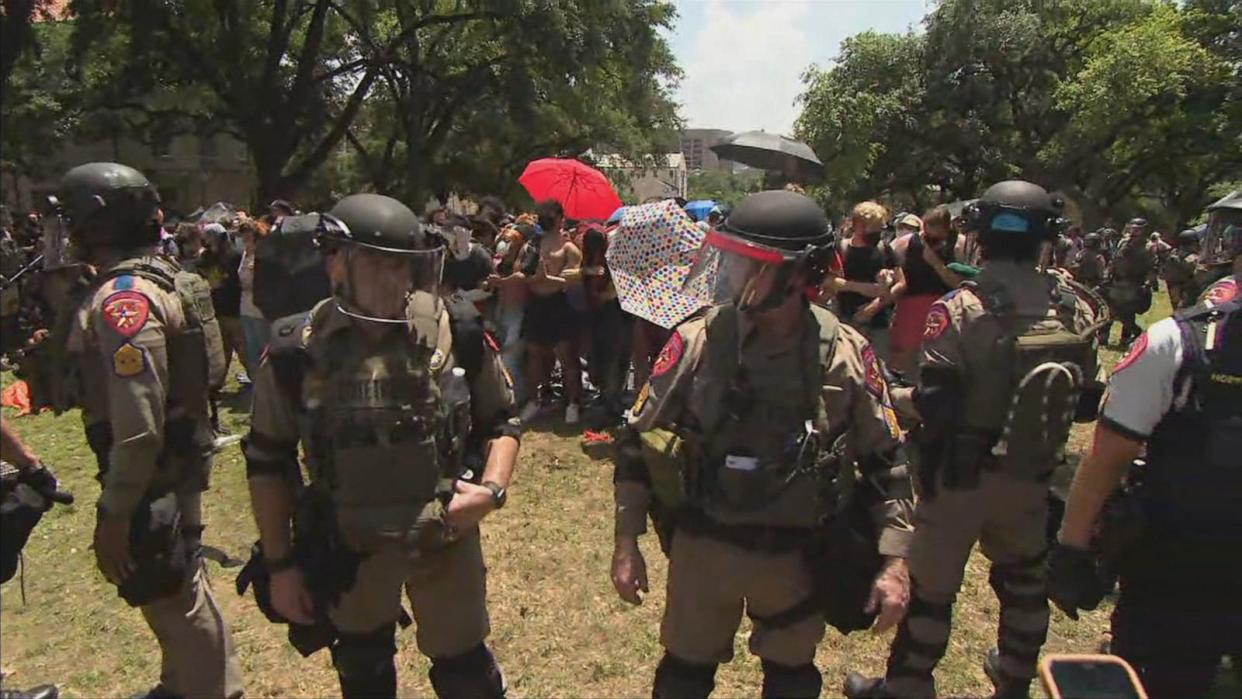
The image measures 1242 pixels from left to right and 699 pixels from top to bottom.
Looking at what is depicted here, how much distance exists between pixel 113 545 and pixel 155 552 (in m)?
0.15

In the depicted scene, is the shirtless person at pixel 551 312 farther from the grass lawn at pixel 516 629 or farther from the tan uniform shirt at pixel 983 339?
the tan uniform shirt at pixel 983 339

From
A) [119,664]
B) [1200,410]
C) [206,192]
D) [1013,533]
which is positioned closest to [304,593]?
[119,664]

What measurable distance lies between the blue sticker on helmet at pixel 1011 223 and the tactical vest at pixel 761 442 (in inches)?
41.0

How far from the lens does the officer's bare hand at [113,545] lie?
268 cm

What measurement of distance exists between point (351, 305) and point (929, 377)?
6.71 feet

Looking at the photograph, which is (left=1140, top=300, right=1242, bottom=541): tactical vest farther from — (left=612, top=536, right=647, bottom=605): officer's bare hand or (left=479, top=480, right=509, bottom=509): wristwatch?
(left=479, top=480, right=509, bottom=509): wristwatch

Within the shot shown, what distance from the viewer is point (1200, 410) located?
101 inches

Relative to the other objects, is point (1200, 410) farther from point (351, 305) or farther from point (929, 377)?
point (351, 305)

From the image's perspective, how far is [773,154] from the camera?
709 cm

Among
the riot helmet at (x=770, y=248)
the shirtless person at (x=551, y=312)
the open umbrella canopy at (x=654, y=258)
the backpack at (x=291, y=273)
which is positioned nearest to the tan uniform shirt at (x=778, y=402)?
the riot helmet at (x=770, y=248)

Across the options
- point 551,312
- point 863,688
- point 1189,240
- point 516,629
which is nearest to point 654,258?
point 551,312

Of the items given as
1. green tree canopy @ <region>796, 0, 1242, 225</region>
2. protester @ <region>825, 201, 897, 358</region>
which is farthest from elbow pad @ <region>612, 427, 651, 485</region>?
green tree canopy @ <region>796, 0, 1242, 225</region>

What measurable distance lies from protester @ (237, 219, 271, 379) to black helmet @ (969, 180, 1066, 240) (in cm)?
614

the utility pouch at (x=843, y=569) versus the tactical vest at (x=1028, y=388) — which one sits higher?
the tactical vest at (x=1028, y=388)
